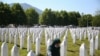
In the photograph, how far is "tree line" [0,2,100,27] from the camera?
7381 centimetres

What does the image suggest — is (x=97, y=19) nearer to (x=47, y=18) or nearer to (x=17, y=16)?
(x=17, y=16)

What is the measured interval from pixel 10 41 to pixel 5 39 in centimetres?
88

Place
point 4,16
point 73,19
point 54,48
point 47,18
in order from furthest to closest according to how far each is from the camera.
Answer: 1. point 73,19
2. point 47,18
3. point 4,16
4. point 54,48

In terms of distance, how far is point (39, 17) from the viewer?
114188 mm

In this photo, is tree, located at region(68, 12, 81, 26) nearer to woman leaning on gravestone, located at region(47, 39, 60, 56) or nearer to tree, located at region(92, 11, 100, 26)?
tree, located at region(92, 11, 100, 26)

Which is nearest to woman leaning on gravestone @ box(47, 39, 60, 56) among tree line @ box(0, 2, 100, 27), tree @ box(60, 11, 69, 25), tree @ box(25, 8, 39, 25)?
tree line @ box(0, 2, 100, 27)

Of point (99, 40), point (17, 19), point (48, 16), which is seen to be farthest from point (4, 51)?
point (48, 16)

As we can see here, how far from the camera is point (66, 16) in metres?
120

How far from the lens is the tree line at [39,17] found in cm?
7381

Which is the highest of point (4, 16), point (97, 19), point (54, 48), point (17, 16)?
point (4, 16)

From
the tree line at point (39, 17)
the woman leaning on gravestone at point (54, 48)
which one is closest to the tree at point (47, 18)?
the tree line at point (39, 17)

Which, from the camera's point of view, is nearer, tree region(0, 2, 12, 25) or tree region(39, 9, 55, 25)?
tree region(0, 2, 12, 25)

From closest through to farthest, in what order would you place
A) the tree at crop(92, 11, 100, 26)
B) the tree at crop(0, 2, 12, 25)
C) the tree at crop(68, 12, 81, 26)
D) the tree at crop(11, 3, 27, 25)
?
the tree at crop(0, 2, 12, 25), the tree at crop(11, 3, 27, 25), the tree at crop(92, 11, 100, 26), the tree at crop(68, 12, 81, 26)

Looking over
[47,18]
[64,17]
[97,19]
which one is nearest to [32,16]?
[47,18]
